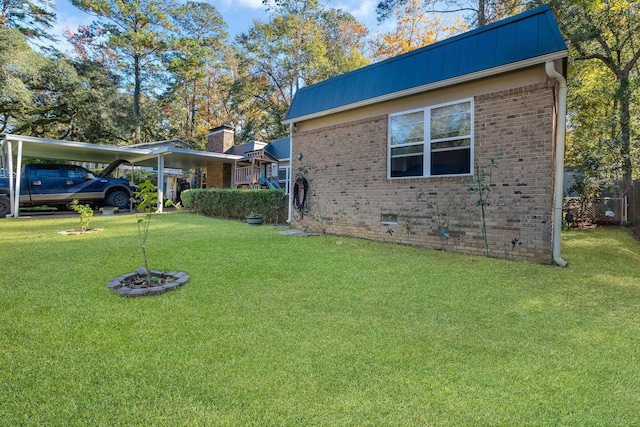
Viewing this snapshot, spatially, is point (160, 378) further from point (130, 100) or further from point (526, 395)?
point (130, 100)

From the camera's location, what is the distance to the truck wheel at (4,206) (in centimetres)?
1079

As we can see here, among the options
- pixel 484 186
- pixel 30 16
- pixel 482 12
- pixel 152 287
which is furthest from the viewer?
pixel 30 16

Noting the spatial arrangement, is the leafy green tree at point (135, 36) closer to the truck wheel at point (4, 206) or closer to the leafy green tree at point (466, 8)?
the truck wheel at point (4, 206)

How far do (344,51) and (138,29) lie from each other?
50.5 feet

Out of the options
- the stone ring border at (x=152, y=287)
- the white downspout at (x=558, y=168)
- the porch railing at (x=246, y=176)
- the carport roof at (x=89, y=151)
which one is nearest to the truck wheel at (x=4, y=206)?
the carport roof at (x=89, y=151)

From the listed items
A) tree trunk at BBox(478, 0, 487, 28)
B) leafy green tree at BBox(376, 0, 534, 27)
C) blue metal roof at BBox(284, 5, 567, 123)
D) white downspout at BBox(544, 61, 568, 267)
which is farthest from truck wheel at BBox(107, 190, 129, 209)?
tree trunk at BBox(478, 0, 487, 28)

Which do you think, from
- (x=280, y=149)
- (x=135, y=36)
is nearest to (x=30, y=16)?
(x=135, y=36)

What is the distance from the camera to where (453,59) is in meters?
5.96

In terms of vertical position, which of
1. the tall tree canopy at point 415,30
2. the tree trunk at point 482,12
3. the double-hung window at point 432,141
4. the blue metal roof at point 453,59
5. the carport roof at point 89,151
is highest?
the tall tree canopy at point 415,30

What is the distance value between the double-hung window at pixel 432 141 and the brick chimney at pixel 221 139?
14767mm

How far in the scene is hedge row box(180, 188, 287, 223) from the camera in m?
10.7

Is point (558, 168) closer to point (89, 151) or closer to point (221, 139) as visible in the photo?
point (89, 151)

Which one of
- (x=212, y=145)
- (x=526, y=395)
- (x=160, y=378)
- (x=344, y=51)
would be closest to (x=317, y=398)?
(x=160, y=378)

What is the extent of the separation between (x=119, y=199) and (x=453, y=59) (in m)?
13.6
